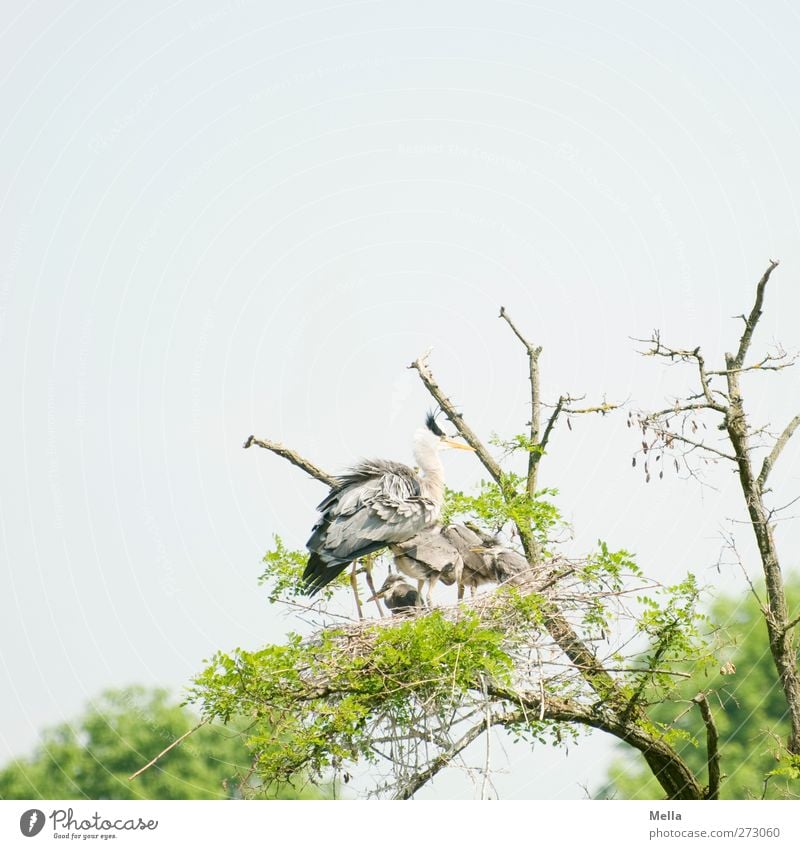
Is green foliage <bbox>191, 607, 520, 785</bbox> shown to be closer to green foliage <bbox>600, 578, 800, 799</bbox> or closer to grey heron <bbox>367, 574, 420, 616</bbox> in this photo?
grey heron <bbox>367, 574, 420, 616</bbox>

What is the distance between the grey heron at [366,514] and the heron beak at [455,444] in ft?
2.00

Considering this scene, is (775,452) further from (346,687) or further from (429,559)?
(346,687)

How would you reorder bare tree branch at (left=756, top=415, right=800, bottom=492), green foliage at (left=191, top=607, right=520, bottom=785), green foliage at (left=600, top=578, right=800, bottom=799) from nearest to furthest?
green foliage at (left=191, top=607, right=520, bottom=785), bare tree branch at (left=756, top=415, right=800, bottom=492), green foliage at (left=600, top=578, right=800, bottom=799)

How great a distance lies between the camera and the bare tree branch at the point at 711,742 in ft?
26.7

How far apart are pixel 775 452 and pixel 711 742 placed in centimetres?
231

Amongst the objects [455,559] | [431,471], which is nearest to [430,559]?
[455,559]

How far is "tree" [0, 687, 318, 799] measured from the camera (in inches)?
1261

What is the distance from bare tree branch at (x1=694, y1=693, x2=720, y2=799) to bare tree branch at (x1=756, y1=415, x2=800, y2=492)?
196cm

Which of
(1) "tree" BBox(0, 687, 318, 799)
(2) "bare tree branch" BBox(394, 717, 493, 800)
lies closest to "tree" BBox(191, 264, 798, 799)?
(2) "bare tree branch" BBox(394, 717, 493, 800)

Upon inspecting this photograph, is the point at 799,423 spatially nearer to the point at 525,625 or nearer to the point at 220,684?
the point at 525,625

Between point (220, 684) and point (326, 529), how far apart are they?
1992 mm

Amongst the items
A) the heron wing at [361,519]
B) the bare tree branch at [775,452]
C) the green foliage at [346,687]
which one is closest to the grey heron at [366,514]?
the heron wing at [361,519]

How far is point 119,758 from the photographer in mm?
33344

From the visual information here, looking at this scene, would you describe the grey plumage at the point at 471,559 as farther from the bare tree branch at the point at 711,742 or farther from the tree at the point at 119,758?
the tree at the point at 119,758
